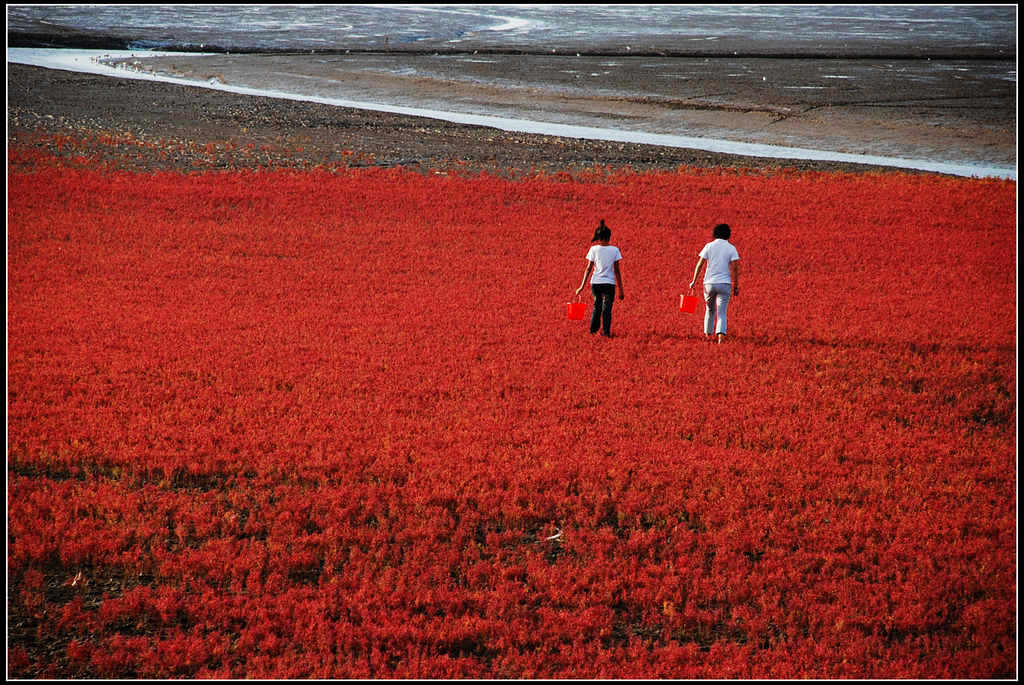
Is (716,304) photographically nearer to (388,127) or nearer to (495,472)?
(495,472)

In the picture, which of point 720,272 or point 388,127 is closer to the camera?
point 720,272

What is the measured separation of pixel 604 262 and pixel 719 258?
1993 mm

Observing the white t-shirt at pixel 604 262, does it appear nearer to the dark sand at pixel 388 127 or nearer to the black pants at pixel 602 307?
the black pants at pixel 602 307

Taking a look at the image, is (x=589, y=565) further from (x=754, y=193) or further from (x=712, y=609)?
(x=754, y=193)

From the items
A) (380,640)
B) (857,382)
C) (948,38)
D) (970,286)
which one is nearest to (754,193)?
(970,286)

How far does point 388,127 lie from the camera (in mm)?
51906

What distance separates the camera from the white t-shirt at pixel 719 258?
16.4 metres

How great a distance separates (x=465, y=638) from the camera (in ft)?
26.6

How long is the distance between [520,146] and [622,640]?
41242mm

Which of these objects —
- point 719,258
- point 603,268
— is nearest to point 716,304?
point 719,258

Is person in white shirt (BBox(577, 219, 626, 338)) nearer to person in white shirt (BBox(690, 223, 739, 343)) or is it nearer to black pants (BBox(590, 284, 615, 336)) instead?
black pants (BBox(590, 284, 615, 336))

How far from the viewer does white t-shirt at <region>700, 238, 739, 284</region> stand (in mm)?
16355

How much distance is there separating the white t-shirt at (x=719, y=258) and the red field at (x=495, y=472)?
1.36 metres

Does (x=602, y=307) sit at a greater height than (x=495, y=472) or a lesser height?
greater
